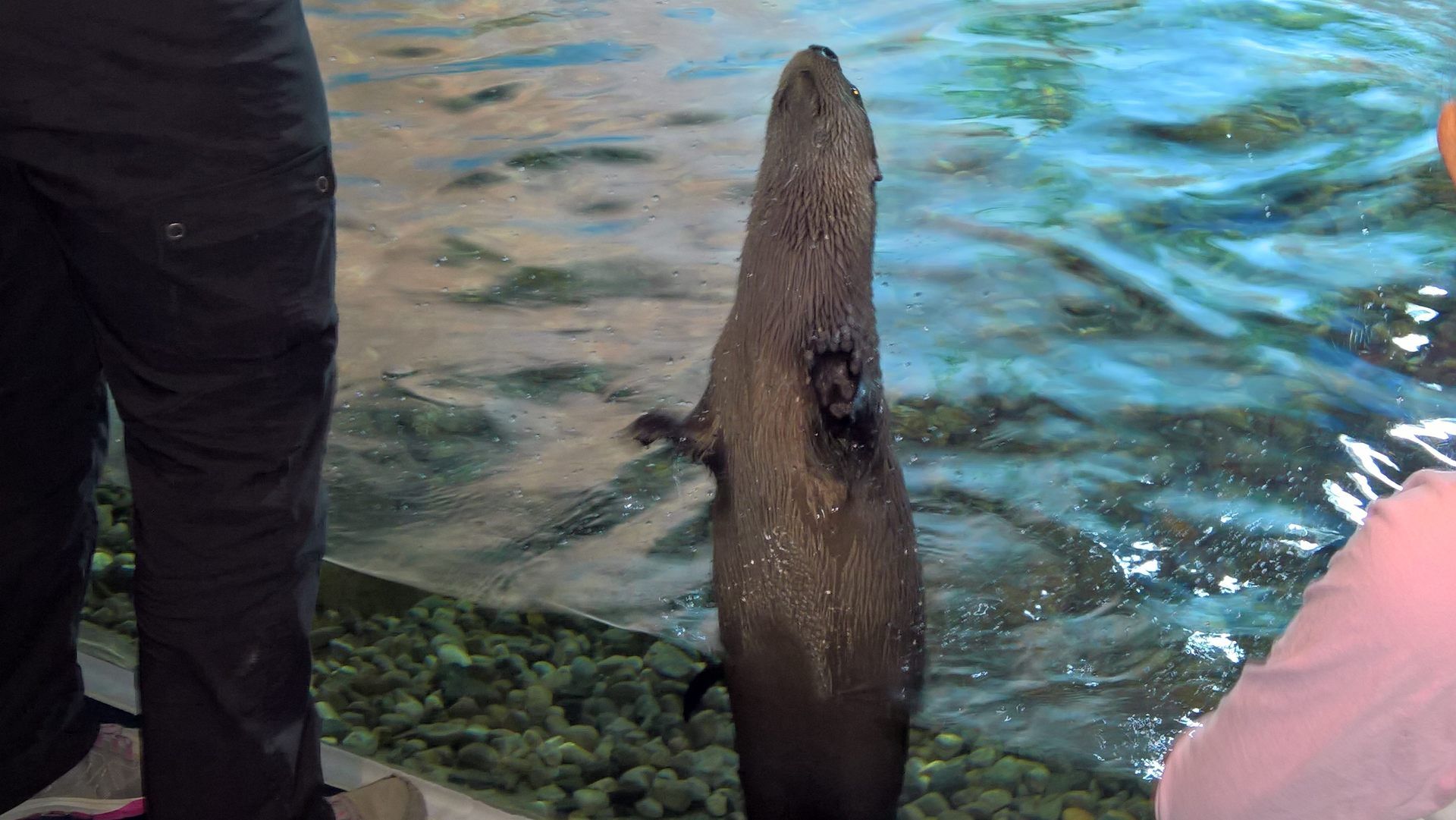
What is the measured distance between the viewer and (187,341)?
1528 millimetres

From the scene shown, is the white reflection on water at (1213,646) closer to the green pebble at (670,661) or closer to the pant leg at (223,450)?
the green pebble at (670,661)

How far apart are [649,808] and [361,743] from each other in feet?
2.00

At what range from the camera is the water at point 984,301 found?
10.7 feet

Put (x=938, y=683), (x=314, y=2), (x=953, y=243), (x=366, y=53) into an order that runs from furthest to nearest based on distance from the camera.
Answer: (x=314, y=2) → (x=366, y=53) → (x=953, y=243) → (x=938, y=683)

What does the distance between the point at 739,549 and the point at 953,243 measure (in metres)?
3.03

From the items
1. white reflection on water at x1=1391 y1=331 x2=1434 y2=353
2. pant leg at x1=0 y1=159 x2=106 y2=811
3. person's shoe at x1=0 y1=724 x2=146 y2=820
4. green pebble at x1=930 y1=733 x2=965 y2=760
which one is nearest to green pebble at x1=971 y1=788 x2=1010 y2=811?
green pebble at x1=930 y1=733 x2=965 y2=760

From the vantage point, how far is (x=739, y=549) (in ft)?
8.12

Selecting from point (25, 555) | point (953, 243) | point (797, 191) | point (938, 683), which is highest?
point (797, 191)

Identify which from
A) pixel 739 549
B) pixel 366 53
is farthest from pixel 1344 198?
pixel 366 53

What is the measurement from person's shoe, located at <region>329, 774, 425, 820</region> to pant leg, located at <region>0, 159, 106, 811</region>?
1.59ft

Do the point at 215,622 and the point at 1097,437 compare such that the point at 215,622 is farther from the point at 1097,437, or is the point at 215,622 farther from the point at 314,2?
the point at 314,2

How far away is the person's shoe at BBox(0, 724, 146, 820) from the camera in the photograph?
2.04m

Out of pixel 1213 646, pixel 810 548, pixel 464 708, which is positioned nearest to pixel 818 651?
pixel 810 548

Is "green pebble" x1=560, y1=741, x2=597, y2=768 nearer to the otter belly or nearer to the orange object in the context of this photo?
the otter belly
